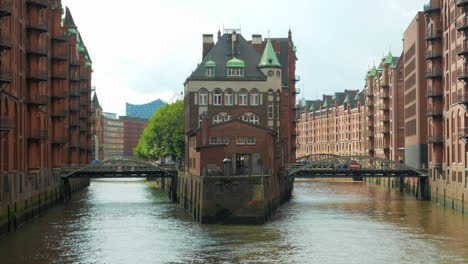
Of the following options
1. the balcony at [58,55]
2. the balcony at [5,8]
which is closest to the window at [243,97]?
the balcony at [58,55]

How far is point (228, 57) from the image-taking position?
320 ft

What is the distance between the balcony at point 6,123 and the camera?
5235 centimetres

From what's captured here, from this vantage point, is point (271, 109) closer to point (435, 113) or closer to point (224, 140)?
point (435, 113)

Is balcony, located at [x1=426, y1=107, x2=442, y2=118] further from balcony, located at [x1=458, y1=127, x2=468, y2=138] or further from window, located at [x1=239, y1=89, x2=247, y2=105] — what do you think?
window, located at [x1=239, y1=89, x2=247, y2=105]

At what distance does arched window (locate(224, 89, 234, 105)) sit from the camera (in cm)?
9494

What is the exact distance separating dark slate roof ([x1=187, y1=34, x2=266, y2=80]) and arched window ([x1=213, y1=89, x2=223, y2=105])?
1.71 metres

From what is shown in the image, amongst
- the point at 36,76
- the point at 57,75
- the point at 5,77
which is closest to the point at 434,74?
the point at 57,75

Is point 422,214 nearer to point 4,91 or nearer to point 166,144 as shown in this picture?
point 4,91

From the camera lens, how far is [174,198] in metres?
93.2

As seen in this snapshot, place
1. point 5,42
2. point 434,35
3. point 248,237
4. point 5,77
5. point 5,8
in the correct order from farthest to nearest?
point 434,35 → point 248,237 → point 5,77 → point 5,42 → point 5,8

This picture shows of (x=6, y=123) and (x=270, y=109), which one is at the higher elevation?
(x=270, y=109)

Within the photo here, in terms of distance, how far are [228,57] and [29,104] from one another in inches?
1387

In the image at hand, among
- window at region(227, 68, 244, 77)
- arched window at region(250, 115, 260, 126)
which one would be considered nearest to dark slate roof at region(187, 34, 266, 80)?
window at region(227, 68, 244, 77)

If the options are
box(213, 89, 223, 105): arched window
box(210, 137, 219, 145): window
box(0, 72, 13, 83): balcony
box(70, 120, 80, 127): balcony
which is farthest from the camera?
box(70, 120, 80, 127): balcony
